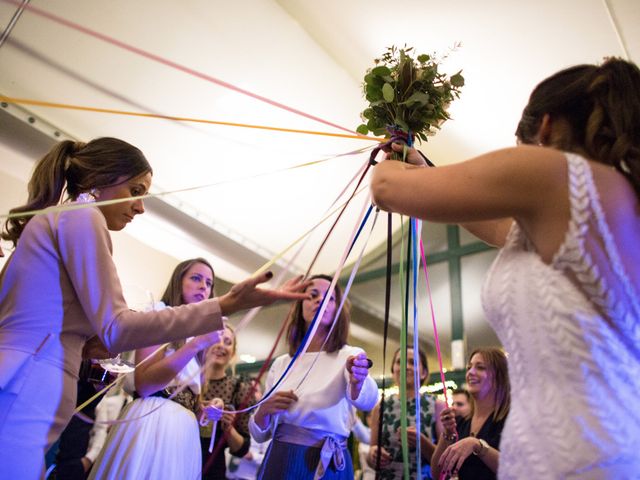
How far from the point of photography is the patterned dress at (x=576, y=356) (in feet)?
2.69

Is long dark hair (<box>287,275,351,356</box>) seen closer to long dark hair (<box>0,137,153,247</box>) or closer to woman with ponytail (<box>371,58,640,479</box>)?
long dark hair (<box>0,137,153,247</box>)

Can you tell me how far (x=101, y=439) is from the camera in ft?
12.2

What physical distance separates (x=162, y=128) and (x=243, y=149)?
705 millimetres

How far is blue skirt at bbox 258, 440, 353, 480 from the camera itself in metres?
2.19

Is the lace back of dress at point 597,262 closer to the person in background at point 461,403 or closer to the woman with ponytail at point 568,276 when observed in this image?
the woman with ponytail at point 568,276

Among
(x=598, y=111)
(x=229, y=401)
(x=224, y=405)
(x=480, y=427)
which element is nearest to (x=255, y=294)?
(x=598, y=111)

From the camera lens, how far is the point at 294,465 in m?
2.21

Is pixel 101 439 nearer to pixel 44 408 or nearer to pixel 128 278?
pixel 128 278

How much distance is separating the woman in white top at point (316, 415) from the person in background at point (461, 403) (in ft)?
3.30

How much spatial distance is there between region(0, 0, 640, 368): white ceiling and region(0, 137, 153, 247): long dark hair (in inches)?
52.2

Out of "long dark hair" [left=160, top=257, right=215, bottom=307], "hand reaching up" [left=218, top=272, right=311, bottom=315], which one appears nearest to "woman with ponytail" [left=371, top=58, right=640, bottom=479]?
"hand reaching up" [left=218, top=272, right=311, bottom=315]

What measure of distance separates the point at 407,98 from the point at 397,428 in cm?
206

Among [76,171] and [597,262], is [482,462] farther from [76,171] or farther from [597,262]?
[76,171]

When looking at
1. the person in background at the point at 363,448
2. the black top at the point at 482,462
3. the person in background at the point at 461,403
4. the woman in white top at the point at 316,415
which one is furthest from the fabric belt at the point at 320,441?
the person in background at the point at 363,448
